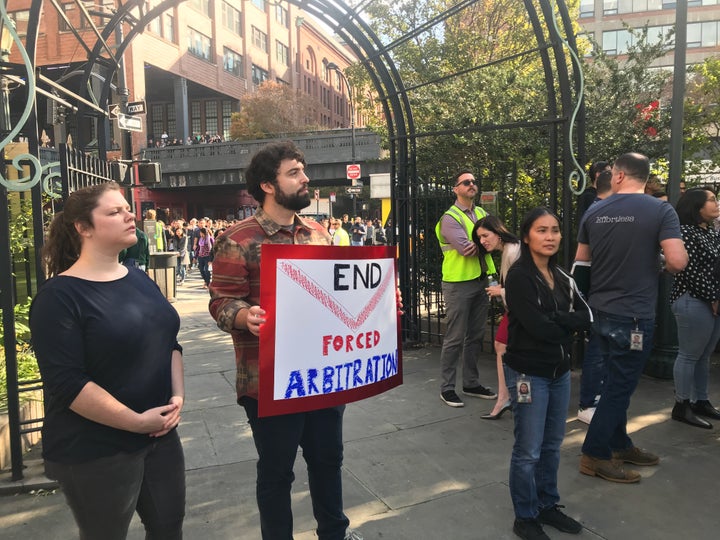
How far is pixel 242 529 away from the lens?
3.12 meters

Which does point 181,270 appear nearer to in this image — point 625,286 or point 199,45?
point 625,286

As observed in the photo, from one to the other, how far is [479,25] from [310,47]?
60138 mm

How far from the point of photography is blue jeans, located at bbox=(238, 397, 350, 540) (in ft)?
8.06

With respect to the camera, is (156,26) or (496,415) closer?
(496,415)

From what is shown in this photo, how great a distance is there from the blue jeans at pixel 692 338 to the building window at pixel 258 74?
57.4 metres

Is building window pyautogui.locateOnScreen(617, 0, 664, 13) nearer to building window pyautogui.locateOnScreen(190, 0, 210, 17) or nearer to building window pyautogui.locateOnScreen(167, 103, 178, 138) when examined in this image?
building window pyautogui.locateOnScreen(190, 0, 210, 17)

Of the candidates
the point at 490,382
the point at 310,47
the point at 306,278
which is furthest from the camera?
the point at 310,47

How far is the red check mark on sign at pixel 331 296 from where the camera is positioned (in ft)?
7.77

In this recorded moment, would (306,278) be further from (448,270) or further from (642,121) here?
(642,121)

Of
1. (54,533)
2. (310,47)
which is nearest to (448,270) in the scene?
(54,533)

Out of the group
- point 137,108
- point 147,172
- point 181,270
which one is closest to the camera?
point 147,172

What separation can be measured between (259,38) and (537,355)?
6158 centimetres

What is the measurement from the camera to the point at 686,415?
4586 mm

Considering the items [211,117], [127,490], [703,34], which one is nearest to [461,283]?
[127,490]
